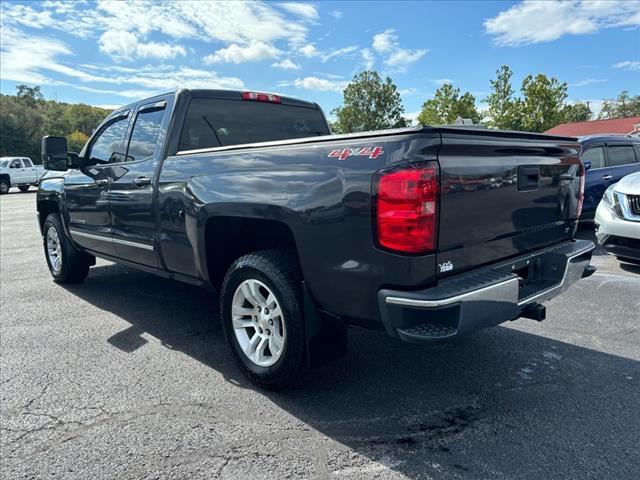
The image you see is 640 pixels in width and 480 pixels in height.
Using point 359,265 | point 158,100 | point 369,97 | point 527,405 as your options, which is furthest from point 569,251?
point 369,97

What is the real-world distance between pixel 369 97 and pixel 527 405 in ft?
236

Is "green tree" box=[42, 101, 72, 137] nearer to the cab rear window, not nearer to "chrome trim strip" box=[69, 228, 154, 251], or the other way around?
"chrome trim strip" box=[69, 228, 154, 251]

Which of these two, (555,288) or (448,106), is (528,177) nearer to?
(555,288)

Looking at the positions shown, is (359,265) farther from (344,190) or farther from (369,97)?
(369,97)

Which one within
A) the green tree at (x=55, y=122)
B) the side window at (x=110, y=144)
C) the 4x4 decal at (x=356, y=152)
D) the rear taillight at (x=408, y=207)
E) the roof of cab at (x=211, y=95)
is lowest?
the rear taillight at (x=408, y=207)

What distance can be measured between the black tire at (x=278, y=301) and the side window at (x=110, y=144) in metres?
2.15

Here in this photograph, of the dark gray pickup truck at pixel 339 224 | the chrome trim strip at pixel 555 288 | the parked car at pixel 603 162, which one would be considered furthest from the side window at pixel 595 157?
the chrome trim strip at pixel 555 288

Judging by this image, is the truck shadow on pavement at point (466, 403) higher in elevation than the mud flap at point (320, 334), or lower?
lower

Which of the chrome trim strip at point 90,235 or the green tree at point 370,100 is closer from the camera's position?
the chrome trim strip at point 90,235

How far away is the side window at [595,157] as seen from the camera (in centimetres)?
836

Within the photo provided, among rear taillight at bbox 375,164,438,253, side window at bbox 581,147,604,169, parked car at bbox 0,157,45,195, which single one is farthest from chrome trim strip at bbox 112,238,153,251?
parked car at bbox 0,157,45,195

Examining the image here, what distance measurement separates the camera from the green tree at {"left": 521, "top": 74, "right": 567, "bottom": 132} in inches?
1757

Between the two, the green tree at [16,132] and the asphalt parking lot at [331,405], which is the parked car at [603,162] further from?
the green tree at [16,132]

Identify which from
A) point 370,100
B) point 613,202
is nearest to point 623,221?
point 613,202
